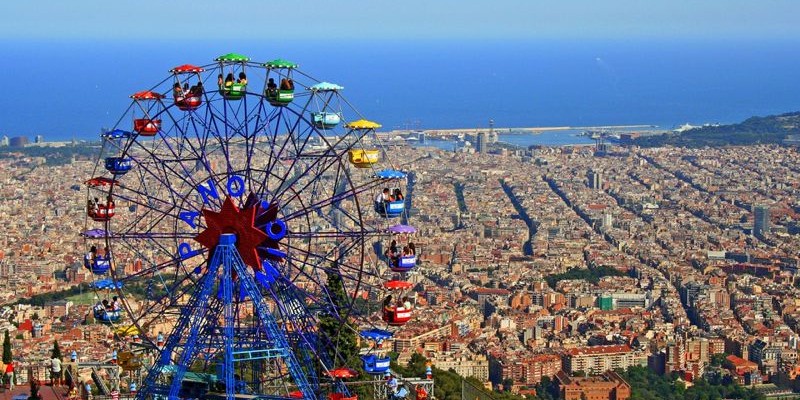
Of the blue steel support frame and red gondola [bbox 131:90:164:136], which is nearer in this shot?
the blue steel support frame

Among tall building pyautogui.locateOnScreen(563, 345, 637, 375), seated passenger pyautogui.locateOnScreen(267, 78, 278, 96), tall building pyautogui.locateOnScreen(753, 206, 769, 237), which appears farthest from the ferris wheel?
tall building pyautogui.locateOnScreen(753, 206, 769, 237)

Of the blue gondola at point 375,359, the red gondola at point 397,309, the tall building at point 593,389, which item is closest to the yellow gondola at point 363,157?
the red gondola at point 397,309

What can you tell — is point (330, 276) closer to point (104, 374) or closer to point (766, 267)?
point (104, 374)

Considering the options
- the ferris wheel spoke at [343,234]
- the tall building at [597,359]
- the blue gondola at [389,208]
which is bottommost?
the tall building at [597,359]

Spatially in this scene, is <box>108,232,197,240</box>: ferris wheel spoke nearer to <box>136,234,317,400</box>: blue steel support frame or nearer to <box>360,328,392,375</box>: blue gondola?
<box>136,234,317,400</box>: blue steel support frame

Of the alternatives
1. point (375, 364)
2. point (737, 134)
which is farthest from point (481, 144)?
point (375, 364)

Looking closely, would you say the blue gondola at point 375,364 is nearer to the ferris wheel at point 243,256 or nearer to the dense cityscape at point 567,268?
the ferris wheel at point 243,256
